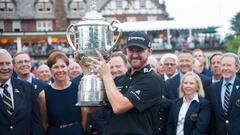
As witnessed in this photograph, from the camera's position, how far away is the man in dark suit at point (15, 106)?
4.90 metres

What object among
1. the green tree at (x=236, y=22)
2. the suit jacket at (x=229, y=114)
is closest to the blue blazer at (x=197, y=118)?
the suit jacket at (x=229, y=114)

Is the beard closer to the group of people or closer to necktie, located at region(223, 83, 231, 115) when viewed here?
the group of people

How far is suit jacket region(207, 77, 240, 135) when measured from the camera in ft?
19.5

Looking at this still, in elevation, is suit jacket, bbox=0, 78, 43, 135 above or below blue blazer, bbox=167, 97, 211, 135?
above

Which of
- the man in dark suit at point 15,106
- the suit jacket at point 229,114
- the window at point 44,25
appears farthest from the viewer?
the window at point 44,25

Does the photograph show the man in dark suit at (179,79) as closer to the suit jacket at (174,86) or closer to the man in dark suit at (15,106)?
the suit jacket at (174,86)

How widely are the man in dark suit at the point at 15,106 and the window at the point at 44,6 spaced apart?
49696 millimetres

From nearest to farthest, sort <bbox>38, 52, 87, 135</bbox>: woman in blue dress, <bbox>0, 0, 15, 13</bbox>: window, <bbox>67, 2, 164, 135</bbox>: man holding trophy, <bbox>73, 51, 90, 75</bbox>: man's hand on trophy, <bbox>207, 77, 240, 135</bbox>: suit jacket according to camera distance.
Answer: <bbox>67, 2, 164, 135</bbox>: man holding trophy → <bbox>73, 51, 90, 75</bbox>: man's hand on trophy → <bbox>38, 52, 87, 135</bbox>: woman in blue dress → <bbox>207, 77, 240, 135</bbox>: suit jacket → <bbox>0, 0, 15, 13</bbox>: window

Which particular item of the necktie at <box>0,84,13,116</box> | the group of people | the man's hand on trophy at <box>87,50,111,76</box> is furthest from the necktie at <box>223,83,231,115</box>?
the necktie at <box>0,84,13,116</box>

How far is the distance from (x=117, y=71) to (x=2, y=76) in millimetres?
1721

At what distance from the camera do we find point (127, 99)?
4008mm

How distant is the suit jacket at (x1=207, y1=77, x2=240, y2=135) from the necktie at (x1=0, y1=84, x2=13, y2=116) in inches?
117

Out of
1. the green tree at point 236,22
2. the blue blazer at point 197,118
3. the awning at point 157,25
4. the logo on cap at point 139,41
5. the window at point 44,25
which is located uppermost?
the green tree at point 236,22

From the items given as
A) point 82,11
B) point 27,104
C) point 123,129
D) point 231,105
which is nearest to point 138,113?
point 123,129
